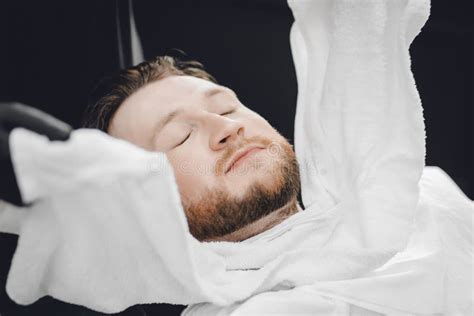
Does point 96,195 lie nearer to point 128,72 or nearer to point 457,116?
point 128,72

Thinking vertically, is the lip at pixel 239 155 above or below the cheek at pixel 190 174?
above

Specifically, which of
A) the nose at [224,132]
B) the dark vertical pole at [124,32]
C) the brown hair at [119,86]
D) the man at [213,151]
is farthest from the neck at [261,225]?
the dark vertical pole at [124,32]

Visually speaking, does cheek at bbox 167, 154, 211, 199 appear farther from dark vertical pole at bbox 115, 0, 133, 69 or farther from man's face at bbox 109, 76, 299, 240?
dark vertical pole at bbox 115, 0, 133, 69

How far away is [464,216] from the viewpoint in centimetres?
79

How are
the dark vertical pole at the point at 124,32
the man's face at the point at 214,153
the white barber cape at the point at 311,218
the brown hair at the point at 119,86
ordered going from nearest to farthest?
1. the white barber cape at the point at 311,218
2. the man's face at the point at 214,153
3. the brown hair at the point at 119,86
4. the dark vertical pole at the point at 124,32

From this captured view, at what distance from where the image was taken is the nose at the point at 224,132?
697mm

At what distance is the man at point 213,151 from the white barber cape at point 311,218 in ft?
0.12

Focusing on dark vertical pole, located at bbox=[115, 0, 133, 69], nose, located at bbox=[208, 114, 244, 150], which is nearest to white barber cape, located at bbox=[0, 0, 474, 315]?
nose, located at bbox=[208, 114, 244, 150]

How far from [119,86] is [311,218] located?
375 mm

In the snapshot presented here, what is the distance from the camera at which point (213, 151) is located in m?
0.70

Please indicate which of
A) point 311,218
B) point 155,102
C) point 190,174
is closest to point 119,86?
point 155,102

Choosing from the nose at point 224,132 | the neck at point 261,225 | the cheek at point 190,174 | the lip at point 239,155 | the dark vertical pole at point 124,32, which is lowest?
the neck at point 261,225

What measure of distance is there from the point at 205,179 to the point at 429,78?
2.43 feet

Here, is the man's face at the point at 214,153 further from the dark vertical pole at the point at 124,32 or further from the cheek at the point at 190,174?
the dark vertical pole at the point at 124,32
